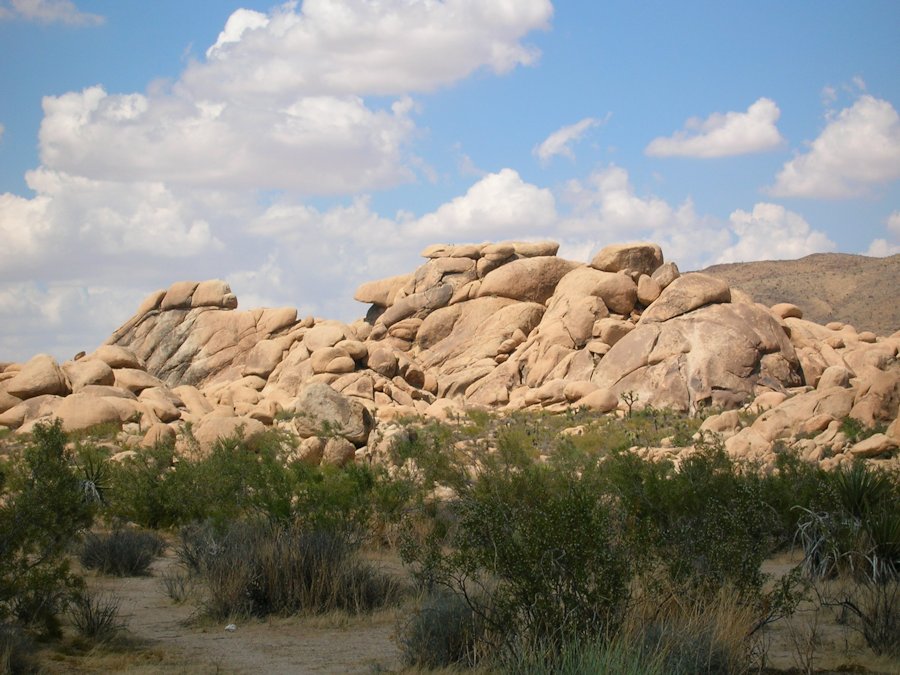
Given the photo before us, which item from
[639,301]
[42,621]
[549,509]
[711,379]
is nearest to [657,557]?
[549,509]

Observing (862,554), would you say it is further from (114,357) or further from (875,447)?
(114,357)

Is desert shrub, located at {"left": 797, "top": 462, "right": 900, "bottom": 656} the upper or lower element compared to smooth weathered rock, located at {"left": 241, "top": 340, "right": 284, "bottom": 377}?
lower

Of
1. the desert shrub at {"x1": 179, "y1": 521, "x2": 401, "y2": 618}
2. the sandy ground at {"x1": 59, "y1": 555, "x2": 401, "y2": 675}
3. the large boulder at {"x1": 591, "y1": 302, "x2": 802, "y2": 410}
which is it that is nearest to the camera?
the sandy ground at {"x1": 59, "y1": 555, "x2": 401, "y2": 675}

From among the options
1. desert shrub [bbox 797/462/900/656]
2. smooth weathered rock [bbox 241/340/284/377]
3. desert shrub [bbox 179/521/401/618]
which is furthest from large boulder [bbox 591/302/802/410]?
desert shrub [bbox 179/521/401/618]

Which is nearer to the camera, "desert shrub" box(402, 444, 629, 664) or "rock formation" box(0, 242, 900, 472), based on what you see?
"desert shrub" box(402, 444, 629, 664)

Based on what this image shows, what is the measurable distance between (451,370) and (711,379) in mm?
14014

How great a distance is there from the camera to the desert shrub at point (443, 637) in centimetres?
885

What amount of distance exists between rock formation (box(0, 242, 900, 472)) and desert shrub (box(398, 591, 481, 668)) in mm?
18277

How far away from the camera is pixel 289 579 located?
11.9 meters

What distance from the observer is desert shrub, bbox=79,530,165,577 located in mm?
15125

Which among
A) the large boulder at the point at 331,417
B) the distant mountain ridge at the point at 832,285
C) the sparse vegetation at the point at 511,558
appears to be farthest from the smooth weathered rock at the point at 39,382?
the distant mountain ridge at the point at 832,285

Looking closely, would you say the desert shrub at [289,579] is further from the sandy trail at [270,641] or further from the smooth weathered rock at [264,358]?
the smooth weathered rock at [264,358]

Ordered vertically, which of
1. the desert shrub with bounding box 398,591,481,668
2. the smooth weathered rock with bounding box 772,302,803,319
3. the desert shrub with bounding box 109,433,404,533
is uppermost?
the smooth weathered rock with bounding box 772,302,803,319

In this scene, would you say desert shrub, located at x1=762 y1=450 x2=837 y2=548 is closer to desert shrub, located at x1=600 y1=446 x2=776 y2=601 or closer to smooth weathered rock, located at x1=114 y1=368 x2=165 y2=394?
desert shrub, located at x1=600 y1=446 x2=776 y2=601
